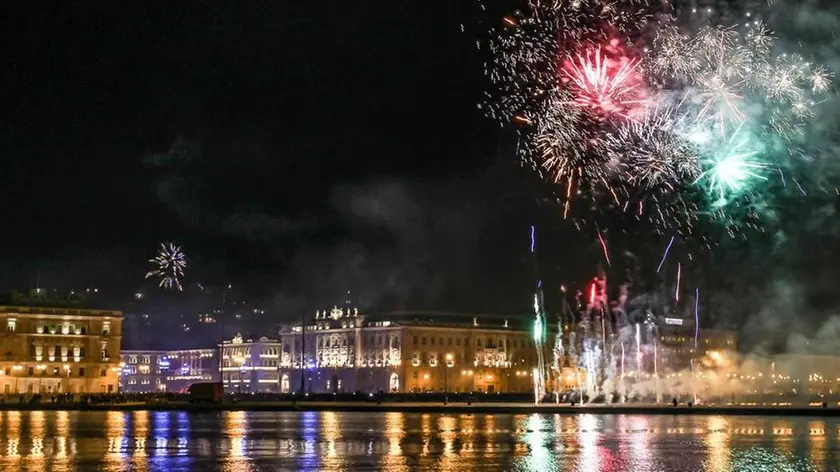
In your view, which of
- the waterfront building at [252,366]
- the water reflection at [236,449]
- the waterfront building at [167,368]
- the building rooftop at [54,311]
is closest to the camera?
the water reflection at [236,449]

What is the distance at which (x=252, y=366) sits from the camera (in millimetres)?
180750

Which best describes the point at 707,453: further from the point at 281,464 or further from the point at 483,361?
the point at 483,361

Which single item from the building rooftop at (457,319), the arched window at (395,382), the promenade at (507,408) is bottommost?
the arched window at (395,382)

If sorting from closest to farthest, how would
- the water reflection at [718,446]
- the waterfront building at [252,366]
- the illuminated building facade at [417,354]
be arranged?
the water reflection at [718,446]
the illuminated building facade at [417,354]
the waterfront building at [252,366]

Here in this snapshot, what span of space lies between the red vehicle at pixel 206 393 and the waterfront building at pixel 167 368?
319 ft

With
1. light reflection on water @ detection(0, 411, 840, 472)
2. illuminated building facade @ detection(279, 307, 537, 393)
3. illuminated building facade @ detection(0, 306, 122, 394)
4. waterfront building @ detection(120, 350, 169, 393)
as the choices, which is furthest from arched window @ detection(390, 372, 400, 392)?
light reflection on water @ detection(0, 411, 840, 472)

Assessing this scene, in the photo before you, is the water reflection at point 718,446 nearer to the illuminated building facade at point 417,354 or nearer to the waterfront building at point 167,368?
the illuminated building facade at point 417,354

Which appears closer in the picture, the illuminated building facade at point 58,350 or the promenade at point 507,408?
the promenade at point 507,408

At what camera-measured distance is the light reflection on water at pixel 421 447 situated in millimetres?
26156

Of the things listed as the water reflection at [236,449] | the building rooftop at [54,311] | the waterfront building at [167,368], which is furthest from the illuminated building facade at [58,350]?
the water reflection at [236,449]

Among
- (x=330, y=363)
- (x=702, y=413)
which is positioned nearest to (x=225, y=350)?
(x=330, y=363)

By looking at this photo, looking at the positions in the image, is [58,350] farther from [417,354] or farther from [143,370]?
[143,370]

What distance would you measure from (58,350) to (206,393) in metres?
38.7

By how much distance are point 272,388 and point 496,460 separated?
153057 mm
